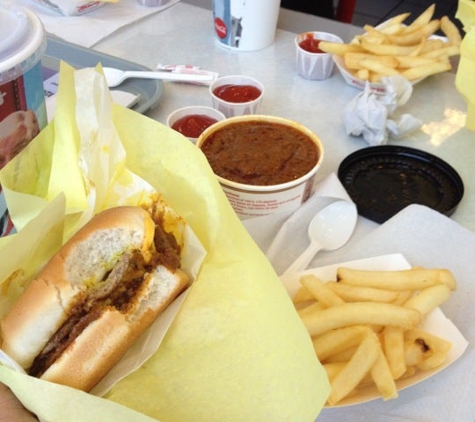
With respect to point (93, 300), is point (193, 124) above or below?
below

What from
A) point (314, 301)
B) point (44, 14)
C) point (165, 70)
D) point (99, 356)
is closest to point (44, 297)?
point (99, 356)

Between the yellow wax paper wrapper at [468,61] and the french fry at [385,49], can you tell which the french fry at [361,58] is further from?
the yellow wax paper wrapper at [468,61]

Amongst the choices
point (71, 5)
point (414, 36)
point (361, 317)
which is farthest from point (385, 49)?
point (71, 5)

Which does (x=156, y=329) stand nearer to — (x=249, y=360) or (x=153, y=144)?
(x=249, y=360)

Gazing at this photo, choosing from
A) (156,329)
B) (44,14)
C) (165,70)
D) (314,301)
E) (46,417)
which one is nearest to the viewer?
(46,417)

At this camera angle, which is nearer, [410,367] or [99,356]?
[99,356]

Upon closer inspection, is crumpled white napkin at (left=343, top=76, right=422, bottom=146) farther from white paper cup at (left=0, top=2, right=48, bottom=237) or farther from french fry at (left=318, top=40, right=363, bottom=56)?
white paper cup at (left=0, top=2, right=48, bottom=237)

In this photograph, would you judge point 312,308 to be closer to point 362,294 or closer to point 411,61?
point 362,294
